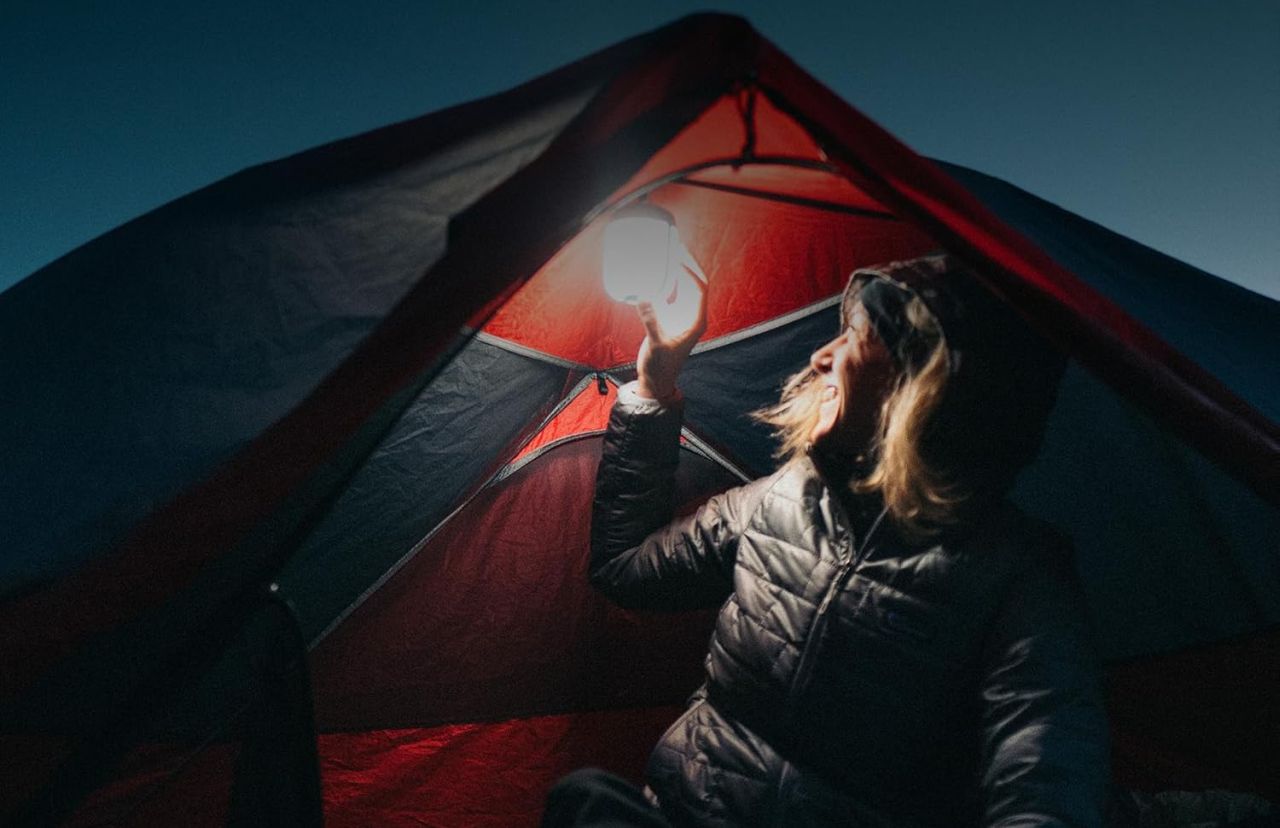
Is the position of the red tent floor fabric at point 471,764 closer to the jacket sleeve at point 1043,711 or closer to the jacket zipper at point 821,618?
the jacket zipper at point 821,618

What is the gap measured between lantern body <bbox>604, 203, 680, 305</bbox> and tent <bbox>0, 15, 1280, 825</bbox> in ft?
0.46

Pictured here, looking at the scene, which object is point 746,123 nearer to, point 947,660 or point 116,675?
point 947,660

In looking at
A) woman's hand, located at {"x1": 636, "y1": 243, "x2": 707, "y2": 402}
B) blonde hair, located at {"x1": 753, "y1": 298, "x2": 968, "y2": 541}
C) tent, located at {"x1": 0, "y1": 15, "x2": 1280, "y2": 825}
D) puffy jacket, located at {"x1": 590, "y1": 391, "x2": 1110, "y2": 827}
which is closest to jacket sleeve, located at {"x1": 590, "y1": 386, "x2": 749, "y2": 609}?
woman's hand, located at {"x1": 636, "y1": 243, "x2": 707, "y2": 402}

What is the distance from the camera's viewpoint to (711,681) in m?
1.33

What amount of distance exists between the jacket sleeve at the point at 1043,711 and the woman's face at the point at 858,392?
36 centimetres

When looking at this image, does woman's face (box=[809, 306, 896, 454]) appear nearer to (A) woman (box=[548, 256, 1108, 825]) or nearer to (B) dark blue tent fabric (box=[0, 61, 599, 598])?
(A) woman (box=[548, 256, 1108, 825])

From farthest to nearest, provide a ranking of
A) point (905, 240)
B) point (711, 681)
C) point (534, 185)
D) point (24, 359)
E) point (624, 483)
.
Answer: point (905, 240)
point (624, 483)
point (711, 681)
point (24, 359)
point (534, 185)

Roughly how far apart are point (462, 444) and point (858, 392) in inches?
48.6

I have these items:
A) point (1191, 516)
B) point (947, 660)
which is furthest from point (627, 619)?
point (1191, 516)

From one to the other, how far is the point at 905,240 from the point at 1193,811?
152 cm

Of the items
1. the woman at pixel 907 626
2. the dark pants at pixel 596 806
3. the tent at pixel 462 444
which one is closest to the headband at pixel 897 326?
the woman at pixel 907 626

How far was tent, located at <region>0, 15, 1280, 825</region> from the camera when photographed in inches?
33.7

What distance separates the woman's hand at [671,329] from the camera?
1.45 meters

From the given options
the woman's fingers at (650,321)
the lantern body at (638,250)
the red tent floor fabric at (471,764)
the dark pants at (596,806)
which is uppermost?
the lantern body at (638,250)
